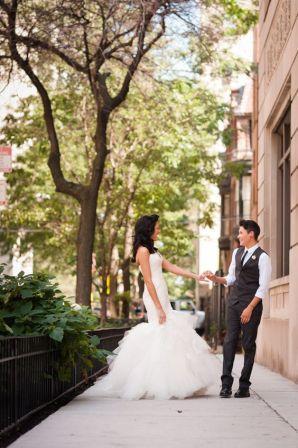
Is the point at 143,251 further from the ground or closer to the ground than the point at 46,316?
further from the ground

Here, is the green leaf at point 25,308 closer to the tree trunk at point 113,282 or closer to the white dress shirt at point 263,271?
the white dress shirt at point 263,271

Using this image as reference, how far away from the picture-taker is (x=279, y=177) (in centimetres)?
2062

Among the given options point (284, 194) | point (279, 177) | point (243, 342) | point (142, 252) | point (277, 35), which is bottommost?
point (243, 342)

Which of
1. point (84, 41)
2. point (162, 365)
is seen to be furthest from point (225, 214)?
point (162, 365)

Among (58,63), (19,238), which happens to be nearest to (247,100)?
(19,238)

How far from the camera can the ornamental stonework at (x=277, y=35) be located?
17.4 metres

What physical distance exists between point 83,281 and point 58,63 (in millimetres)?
5121

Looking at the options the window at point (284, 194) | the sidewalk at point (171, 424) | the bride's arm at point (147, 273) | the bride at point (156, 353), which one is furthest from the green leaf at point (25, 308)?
the window at point (284, 194)

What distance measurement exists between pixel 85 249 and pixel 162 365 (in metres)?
9.99

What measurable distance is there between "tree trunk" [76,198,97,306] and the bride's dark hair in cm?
950

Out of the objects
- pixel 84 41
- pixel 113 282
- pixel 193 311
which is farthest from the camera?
pixel 193 311

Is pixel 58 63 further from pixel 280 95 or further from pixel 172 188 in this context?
pixel 172 188

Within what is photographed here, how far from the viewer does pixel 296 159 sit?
15766 mm

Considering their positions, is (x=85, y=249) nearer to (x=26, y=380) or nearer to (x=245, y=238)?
(x=245, y=238)
